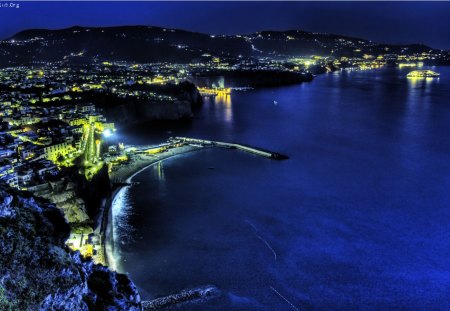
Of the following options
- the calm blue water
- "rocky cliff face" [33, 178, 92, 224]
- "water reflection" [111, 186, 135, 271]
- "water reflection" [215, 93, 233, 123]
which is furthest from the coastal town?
"water reflection" [215, 93, 233, 123]

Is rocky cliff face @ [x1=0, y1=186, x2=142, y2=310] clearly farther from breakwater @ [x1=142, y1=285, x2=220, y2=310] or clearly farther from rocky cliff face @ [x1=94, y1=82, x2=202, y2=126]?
rocky cliff face @ [x1=94, y1=82, x2=202, y2=126]

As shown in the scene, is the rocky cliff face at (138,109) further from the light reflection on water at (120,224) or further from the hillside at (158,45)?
the hillside at (158,45)

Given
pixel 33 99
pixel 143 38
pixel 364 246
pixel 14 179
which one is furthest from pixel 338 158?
pixel 143 38

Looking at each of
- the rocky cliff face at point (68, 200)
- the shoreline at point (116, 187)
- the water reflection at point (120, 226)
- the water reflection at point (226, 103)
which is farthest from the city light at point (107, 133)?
the rocky cliff face at point (68, 200)

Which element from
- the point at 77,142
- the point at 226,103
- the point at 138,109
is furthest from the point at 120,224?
the point at 226,103

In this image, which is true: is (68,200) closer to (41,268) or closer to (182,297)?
(182,297)
